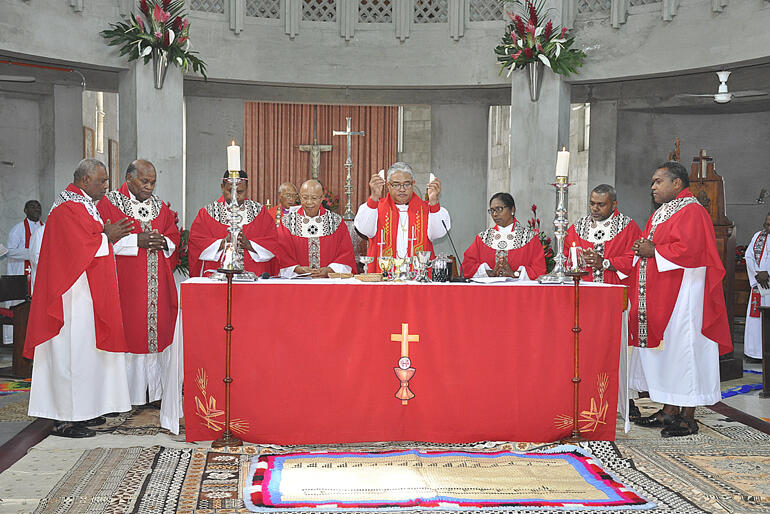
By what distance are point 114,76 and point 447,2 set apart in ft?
17.2

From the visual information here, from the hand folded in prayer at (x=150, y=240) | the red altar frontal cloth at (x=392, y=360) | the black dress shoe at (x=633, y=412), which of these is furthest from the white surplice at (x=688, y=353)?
the hand folded in prayer at (x=150, y=240)

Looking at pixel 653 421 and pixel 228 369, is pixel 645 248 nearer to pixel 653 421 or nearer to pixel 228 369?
pixel 653 421

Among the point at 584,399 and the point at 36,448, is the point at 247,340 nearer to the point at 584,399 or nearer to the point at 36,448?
the point at 36,448

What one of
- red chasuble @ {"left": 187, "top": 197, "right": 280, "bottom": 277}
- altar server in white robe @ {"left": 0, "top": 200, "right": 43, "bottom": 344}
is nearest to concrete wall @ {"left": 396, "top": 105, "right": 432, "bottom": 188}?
altar server in white robe @ {"left": 0, "top": 200, "right": 43, "bottom": 344}

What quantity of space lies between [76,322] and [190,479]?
177 centimetres

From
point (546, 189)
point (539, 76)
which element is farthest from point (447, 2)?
A: point (546, 189)

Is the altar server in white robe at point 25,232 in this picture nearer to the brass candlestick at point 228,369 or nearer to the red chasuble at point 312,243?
the red chasuble at point 312,243

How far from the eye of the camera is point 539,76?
35.8 feet

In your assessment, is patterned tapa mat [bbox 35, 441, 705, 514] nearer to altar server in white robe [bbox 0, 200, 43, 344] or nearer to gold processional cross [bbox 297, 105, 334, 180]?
altar server in white robe [bbox 0, 200, 43, 344]

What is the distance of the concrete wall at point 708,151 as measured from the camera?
546 inches

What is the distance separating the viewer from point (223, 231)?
23.6 ft

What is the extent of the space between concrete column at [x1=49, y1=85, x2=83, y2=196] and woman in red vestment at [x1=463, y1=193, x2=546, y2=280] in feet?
27.6

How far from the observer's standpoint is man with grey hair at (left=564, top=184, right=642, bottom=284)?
21.6 feet

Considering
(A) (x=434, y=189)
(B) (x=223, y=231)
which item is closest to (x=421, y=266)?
(A) (x=434, y=189)
